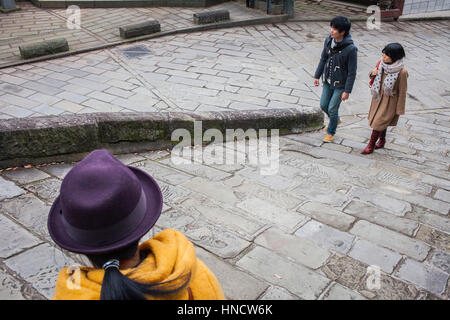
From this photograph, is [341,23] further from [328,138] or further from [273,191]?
[273,191]

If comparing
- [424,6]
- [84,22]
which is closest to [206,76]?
[84,22]

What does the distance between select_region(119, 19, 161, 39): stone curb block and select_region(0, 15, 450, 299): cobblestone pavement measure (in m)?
0.70

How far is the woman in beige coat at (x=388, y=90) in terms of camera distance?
13.4 feet

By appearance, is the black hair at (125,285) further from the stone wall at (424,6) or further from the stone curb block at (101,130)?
the stone wall at (424,6)

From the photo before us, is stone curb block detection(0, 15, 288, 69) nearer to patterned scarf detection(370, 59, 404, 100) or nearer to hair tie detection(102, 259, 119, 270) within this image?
patterned scarf detection(370, 59, 404, 100)

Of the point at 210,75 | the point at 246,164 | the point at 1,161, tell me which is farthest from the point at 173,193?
the point at 210,75

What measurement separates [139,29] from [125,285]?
25.8ft

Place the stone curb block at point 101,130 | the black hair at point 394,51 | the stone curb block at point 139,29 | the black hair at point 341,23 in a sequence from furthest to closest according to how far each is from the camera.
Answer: the stone curb block at point 139,29 → the black hair at point 341,23 → the black hair at point 394,51 → the stone curb block at point 101,130

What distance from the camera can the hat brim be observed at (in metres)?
1.20

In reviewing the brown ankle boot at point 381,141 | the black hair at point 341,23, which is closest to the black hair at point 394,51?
the black hair at point 341,23

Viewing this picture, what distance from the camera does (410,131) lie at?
557 centimetres

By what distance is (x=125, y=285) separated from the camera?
110cm

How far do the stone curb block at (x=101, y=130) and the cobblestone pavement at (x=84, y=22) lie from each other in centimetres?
418
